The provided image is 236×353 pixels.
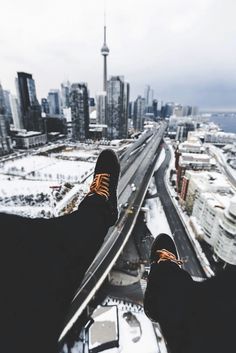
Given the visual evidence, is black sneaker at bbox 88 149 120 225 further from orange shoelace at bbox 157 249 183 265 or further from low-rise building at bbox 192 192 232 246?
low-rise building at bbox 192 192 232 246

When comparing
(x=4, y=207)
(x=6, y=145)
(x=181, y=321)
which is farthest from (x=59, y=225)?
(x=6, y=145)

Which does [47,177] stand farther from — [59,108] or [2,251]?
[59,108]

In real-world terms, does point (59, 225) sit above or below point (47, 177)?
above

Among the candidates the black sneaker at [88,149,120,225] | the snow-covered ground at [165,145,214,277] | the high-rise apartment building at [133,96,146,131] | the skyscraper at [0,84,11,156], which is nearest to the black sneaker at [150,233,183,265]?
the black sneaker at [88,149,120,225]

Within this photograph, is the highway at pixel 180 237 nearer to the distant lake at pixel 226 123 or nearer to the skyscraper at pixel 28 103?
the skyscraper at pixel 28 103

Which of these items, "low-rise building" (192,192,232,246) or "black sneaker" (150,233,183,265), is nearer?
"black sneaker" (150,233,183,265)

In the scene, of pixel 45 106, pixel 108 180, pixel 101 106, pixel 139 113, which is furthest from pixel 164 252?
pixel 45 106

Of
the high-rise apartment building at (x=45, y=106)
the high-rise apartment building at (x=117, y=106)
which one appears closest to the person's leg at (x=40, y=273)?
the high-rise apartment building at (x=117, y=106)
